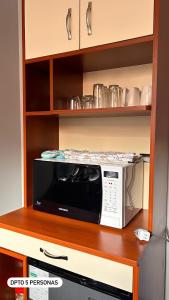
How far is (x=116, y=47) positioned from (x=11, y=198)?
4.27 feet

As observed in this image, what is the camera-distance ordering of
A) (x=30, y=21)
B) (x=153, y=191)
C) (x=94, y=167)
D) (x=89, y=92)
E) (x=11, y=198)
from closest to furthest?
(x=153, y=191), (x=94, y=167), (x=30, y=21), (x=89, y=92), (x=11, y=198)

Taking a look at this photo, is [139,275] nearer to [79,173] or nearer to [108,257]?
[108,257]

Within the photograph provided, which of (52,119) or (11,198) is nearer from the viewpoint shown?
(52,119)

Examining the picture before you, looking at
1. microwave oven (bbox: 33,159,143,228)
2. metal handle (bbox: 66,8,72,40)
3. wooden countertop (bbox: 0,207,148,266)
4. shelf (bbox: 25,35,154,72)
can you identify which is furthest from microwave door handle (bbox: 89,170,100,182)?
metal handle (bbox: 66,8,72,40)

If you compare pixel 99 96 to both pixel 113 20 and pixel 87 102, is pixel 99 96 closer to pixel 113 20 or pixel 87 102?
pixel 87 102

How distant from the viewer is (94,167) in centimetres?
117

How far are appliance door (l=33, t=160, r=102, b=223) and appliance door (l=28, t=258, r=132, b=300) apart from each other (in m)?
0.28

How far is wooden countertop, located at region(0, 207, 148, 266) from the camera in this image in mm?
939

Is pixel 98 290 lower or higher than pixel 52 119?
lower

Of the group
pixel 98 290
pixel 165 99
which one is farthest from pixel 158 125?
pixel 98 290

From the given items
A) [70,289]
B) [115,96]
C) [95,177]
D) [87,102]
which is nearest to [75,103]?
[87,102]

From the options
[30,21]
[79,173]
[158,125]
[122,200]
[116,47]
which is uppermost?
[30,21]

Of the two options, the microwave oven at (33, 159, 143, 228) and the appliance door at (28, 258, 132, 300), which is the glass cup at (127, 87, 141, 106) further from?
the appliance door at (28, 258, 132, 300)

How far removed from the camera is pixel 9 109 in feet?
5.70
